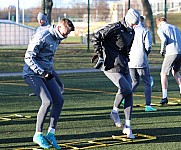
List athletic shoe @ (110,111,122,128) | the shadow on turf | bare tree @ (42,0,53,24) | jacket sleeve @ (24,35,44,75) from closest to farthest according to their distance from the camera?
jacket sleeve @ (24,35,44,75), the shadow on turf, athletic shoe @ (110,111,122,128), bare tree @ (42,0,53,24)

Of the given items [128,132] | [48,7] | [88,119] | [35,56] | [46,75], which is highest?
[48,7]

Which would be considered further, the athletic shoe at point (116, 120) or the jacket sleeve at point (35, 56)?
the athletic shoe at point (116, 120)

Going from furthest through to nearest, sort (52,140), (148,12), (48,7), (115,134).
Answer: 1. (148,12)
2. (48,7)
3. (115,134)
4. (52,140)

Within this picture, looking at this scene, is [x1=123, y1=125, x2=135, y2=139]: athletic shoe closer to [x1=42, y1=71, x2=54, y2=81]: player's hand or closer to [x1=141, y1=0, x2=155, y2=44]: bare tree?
[x1=42, y1=71, x2=54, y2=81]: player's hand

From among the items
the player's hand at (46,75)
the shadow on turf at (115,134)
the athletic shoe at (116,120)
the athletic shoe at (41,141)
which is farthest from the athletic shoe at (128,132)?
the player's hand at (46,75)

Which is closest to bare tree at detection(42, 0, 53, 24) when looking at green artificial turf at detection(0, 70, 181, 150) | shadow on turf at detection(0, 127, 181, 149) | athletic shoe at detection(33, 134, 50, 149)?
green artificial turf at detection(0, 70, 181, 150)

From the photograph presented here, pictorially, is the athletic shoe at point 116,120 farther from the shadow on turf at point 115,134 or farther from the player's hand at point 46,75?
the player's hand at point 46,75

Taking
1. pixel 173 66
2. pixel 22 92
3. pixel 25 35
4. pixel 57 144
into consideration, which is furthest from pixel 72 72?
pixel 57 144

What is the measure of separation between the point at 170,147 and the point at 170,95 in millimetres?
6829

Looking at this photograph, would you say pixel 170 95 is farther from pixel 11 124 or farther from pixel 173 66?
pixel 11 124

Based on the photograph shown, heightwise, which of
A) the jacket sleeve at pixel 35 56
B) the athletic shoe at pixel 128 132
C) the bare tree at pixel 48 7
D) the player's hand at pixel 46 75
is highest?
the bare tree at pixel 48 7

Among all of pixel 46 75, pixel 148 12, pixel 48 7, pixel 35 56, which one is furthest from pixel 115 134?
pixel 148 12

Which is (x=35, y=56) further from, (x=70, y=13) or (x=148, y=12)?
(x=148, y=12)

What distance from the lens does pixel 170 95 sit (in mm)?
15781
